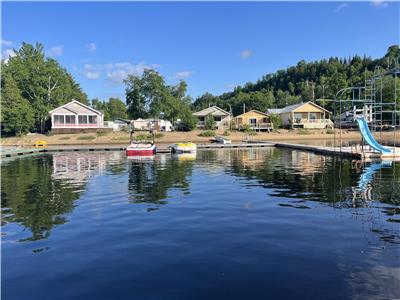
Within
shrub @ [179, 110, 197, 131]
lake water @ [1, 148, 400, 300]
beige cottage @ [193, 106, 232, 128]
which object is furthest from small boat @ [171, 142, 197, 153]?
beige cottage @ [193, 106, 232, 128]

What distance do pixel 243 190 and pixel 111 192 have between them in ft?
22.8

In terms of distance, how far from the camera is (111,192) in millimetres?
19844

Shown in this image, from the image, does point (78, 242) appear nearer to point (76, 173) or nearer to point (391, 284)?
point (391, 284)

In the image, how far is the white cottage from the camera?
7619 cm

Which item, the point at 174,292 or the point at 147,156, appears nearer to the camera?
the point at 174,292

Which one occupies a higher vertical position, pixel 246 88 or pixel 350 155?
pixel 246 88

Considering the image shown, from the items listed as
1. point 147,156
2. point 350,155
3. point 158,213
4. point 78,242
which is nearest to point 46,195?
point 158,213

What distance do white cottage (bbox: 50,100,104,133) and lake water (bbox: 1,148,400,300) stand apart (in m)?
58.0

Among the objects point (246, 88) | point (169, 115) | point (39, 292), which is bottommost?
point (39, 292)

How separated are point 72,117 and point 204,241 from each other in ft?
237

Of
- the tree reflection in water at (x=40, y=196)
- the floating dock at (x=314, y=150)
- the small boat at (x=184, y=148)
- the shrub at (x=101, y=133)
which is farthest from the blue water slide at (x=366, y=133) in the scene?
the shrub at (x=101, y=133)

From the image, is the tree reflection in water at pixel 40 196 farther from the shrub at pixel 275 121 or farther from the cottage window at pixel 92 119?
the shrub at pixel 275 121

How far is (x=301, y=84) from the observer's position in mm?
161750

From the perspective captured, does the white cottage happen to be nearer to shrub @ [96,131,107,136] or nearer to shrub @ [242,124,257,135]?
shrub @ [96,131,107,136]
